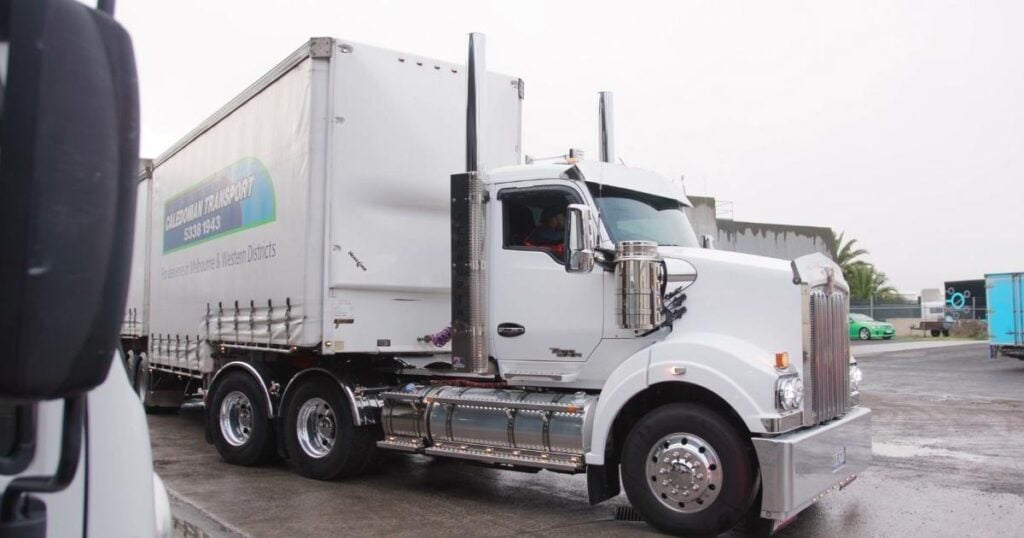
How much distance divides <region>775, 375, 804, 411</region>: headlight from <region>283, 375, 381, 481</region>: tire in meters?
4.01

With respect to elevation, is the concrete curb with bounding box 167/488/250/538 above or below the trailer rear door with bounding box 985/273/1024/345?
below

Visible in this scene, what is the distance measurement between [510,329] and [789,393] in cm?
245

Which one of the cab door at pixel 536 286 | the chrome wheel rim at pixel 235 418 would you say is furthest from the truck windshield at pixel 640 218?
the chrome wheel rim at pixel 235 418

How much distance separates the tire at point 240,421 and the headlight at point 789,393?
17.6 ft

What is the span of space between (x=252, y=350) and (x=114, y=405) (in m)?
7.37

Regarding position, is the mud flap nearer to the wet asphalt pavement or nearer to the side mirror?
the wet asphalt pavement

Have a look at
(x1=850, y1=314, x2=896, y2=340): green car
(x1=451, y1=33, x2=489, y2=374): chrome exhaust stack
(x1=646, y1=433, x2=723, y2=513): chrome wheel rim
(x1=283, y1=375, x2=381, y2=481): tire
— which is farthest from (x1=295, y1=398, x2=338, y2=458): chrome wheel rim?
(x1=850, y1=314, x2=896, y2=340): green car

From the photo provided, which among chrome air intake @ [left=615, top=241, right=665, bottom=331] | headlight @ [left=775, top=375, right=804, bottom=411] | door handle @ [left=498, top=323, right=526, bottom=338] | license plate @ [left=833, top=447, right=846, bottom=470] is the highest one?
chrome air intake @ [left=615, top=241, right=665, bottom=331]

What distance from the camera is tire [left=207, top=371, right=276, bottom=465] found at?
349 inches

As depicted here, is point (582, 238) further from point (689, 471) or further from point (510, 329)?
point (689, 471)

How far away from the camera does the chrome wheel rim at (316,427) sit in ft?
27.2

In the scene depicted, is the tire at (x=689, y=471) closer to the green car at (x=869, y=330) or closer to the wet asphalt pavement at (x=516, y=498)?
the wet asphalt pavement at (x=516, y=498)

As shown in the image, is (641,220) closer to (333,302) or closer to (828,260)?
(828,260)

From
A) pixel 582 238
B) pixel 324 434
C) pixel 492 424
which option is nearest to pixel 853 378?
pixel 582 238
